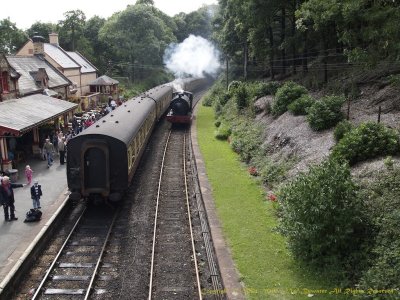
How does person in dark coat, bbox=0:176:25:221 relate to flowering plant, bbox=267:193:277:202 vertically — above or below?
above

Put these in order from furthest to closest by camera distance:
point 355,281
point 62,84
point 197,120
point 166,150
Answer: point 197,120
point 62,84
point 166,150
point 355,281

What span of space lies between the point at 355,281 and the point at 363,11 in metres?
8.87

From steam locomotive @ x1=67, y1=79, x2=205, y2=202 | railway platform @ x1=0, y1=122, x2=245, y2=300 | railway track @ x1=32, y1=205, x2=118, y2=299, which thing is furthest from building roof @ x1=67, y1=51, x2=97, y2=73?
railway track @ x1=32, y1=205, x2=118, y2=299

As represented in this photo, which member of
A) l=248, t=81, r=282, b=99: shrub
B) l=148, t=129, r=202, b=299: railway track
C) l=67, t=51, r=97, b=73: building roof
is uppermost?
l=67, t=51, r=97, b=73: building roof

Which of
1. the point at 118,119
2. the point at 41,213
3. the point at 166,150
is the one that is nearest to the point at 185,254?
the point at 41,213

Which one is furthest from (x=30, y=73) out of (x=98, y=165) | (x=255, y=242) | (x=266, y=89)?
(x=255, y=242)

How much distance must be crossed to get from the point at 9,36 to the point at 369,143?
224 feet

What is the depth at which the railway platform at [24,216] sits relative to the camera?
36.1ft

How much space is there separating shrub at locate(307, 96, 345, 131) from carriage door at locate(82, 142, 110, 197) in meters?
9.53

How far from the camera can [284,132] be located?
20.9 m

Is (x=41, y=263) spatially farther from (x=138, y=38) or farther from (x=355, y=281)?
(x=138, y=38)

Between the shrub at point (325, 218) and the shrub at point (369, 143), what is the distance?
10.9 ft

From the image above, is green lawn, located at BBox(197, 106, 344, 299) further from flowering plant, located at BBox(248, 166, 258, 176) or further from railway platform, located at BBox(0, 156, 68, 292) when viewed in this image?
railway platform, located at BBox(0, 156, 68, 292)

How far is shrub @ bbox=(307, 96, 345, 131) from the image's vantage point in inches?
714
